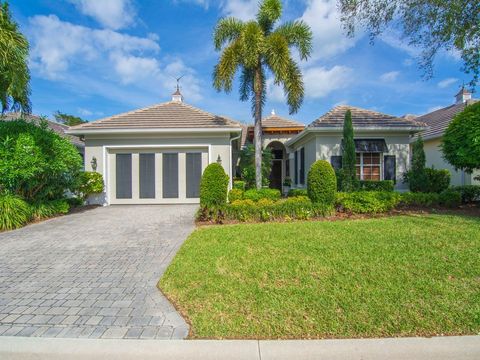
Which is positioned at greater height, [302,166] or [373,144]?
[373,144]

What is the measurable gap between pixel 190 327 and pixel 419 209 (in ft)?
30.9

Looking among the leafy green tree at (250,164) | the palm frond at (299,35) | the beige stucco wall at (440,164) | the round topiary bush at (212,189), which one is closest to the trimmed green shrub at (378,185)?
the beige stucco wall at (440,164)

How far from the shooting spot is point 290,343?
108 inches

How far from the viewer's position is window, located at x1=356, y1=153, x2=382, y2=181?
516 inches

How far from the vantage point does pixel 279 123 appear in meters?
21.0

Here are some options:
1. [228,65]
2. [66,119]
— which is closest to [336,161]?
[228,65]

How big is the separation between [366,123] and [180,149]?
9411 millimetres

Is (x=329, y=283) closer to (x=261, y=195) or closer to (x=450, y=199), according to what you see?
(x=261, y=195)

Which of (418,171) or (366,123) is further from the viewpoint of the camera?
(366,123)

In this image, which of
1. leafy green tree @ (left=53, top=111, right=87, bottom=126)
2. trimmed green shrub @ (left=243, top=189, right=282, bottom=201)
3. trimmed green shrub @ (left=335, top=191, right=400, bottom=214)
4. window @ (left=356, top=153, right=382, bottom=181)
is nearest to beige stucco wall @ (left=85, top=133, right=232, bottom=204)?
trimmed green shrub @ (left=243, top=189, right=282, bottom=201)

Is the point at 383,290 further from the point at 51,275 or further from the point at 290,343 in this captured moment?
the point at 51,275

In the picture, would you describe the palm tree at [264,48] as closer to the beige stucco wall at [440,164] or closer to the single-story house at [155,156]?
the single-story house at [155,156]

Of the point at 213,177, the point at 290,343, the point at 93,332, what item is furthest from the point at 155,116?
the point at 290,343

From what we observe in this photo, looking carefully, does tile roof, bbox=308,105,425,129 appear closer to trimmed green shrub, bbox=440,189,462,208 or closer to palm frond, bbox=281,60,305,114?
palm frond, bbox=281,60,305,114
